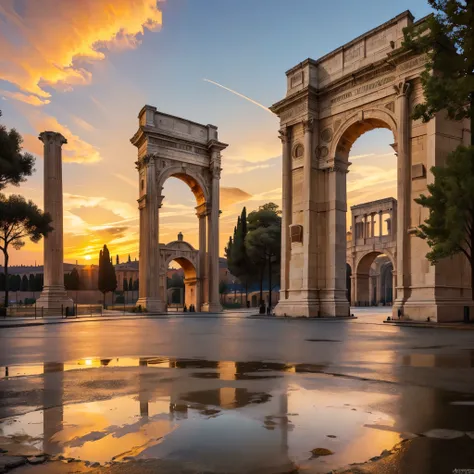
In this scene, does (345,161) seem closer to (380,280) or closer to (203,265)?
(203,265)

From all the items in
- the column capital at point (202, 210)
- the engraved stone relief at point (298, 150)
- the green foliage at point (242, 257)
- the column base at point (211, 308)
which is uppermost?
the engraved stone relief at point (298, 150)

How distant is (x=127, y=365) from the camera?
8297mm

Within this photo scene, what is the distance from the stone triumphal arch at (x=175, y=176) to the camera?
4112 cm

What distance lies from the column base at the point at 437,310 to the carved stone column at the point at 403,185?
2.23ft

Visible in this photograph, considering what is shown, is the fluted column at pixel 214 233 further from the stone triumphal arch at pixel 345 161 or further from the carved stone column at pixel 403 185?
the carved stone column at pixel 403 185

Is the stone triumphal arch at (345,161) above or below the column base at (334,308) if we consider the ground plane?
above

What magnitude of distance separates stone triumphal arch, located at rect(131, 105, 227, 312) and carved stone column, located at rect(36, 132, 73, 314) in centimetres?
682

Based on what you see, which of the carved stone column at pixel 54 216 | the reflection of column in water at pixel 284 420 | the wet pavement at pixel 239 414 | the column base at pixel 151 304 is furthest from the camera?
the column base at pixel 151 304

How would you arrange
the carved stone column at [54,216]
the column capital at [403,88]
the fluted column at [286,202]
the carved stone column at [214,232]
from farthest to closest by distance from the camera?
1. the carved stone column at [214,232]
2. the carved stone column at [54,216]
3. the fluted column at [286,202]
4. the column capital at [403,88]

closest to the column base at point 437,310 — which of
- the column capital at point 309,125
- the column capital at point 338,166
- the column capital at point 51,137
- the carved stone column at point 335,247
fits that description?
the carved stone column at point 335,247

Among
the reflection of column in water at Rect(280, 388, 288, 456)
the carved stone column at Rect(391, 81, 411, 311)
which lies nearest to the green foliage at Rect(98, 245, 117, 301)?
the carved stone column at Rect(391, 81, 411, 311)

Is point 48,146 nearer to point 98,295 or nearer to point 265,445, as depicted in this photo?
point 265,445

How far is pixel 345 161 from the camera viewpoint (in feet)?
93.4

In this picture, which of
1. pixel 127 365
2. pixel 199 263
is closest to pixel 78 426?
pixel 127 365
